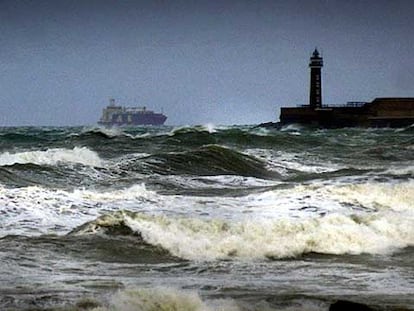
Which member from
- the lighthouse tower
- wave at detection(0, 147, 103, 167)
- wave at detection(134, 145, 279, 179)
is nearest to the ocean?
wave at detection(134, 145, 279, 179)

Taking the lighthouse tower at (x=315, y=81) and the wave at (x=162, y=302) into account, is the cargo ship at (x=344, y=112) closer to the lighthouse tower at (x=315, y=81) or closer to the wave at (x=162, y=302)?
the lighthouse tower at (x=315, y=81)

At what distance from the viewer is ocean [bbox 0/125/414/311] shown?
6.09 metres

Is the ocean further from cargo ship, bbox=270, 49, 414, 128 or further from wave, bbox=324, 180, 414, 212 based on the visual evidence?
cargo ship, bbox=270, 49, 414, 128

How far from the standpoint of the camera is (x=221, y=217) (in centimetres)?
1118

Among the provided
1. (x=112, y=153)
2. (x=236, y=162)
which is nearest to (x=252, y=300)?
(x=236, y=162)

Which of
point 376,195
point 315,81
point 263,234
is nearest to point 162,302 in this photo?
point 263,234

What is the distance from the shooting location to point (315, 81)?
76.4 meters

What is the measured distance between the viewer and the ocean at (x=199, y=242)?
240 inches

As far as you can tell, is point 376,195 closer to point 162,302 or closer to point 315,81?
point 162,302

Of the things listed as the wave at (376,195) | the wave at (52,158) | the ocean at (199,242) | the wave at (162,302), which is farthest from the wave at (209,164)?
the wave at (162,302)

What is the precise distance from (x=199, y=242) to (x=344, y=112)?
218ft

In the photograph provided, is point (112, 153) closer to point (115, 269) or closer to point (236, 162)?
point (236, 162)

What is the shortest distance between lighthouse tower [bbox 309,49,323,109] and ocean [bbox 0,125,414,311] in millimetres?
57685

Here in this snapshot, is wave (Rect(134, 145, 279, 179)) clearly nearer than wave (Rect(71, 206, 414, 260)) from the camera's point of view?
No
